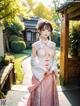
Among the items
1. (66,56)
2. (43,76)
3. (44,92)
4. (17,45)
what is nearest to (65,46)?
(66,56)

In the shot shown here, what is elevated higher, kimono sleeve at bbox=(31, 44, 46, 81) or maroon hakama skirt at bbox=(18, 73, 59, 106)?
kimono sleeve at bbox=(31, 44, 46, 81)

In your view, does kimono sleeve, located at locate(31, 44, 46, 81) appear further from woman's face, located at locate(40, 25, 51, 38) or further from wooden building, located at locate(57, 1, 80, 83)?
wooden building, located at locate(57, 1, 80, 83)

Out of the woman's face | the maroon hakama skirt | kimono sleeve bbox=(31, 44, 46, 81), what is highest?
the woman's face

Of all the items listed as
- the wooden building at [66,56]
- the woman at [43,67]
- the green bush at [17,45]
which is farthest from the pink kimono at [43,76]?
the green bush at [17,45]

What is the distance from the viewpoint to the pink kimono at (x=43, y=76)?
5637 mm

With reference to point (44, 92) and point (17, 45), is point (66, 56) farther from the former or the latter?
point (17, 45)

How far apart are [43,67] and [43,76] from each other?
174 mm

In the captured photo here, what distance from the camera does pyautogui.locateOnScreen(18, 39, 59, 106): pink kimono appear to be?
564cm

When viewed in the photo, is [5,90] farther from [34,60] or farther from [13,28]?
[13,28]

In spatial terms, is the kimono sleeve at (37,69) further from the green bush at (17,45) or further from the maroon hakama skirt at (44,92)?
the green bush at (17,45)

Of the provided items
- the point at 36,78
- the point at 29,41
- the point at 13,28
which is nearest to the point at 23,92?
the point at 36,78

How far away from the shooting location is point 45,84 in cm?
577

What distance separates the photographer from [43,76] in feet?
18.5

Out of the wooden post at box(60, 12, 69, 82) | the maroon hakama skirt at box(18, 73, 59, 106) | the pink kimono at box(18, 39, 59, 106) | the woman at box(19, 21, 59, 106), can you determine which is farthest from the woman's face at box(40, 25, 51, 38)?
the wooden post at box(60, 12, 69, 82)
